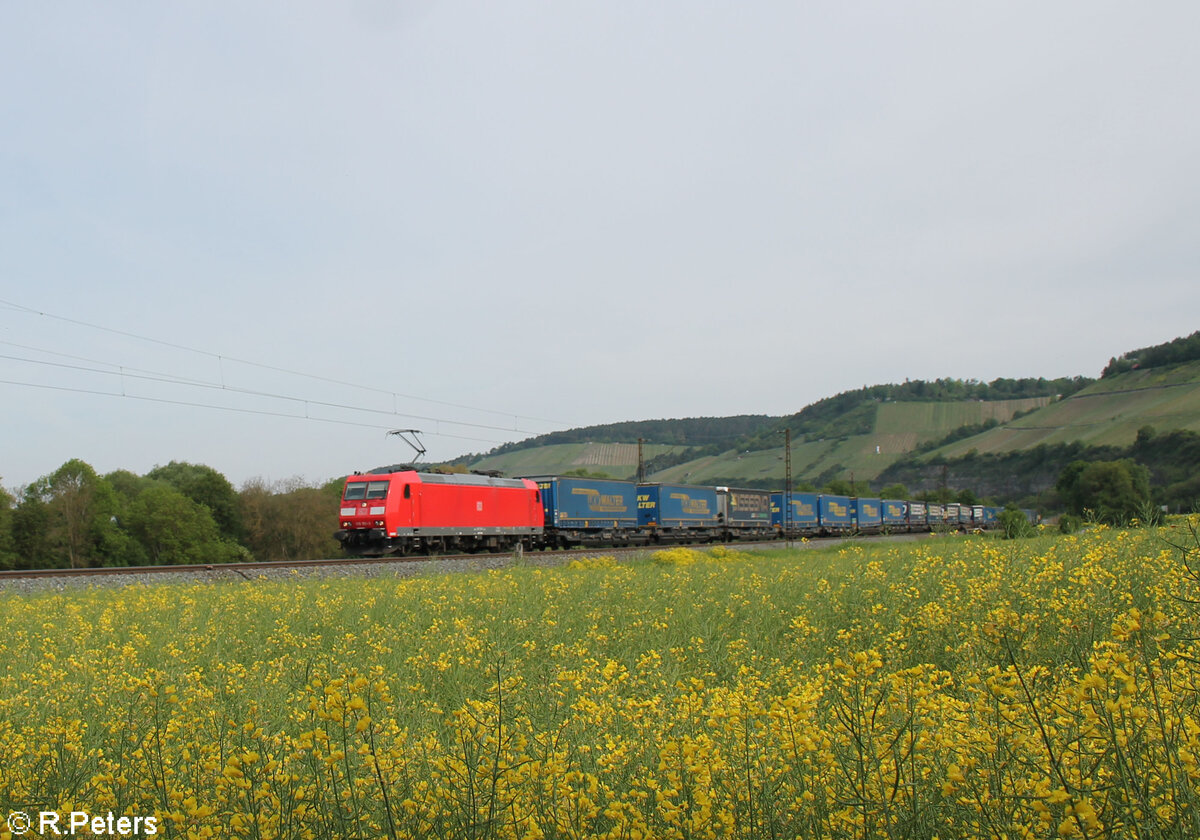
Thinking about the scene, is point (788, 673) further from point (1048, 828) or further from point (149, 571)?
point (149, 571)

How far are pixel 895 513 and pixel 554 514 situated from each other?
1466 inches

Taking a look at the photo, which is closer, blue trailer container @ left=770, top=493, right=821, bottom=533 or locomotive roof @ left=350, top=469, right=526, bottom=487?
locomotive roof @ left=350, top=469, right=526, bottom=487

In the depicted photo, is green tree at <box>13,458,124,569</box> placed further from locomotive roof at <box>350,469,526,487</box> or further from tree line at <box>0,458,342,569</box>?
locomotive roof at <box>350,469,526,487</box>

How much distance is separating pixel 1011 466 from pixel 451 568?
96.0 meters

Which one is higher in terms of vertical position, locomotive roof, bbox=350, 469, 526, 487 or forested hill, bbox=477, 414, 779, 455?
forested hill, bbox=477, 414, 779, 455

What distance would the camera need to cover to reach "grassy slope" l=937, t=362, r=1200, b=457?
83.6m

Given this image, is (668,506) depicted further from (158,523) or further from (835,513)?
(158,523)

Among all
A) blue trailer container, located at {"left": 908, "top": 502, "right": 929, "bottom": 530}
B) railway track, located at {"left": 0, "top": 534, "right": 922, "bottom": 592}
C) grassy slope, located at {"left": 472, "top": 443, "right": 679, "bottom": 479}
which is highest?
grassy slope, located at {"left": 472, "top": 443, "right": 679, "bottom": 479}

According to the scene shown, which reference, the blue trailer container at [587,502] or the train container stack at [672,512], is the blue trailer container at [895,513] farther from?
the blue trailer container at [587,502]

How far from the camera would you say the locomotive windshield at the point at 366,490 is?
25375 mm

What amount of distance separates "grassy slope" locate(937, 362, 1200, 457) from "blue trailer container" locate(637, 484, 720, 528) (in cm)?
5763

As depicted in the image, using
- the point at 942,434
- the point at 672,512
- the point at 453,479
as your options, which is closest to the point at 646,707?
the point at 453,479

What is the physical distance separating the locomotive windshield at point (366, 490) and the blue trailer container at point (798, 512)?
30.8m

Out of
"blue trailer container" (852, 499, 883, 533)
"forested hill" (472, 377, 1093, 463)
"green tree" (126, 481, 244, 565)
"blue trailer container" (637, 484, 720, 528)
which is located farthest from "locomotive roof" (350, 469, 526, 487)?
"forested hill" (472, 377, 1093, 463)
